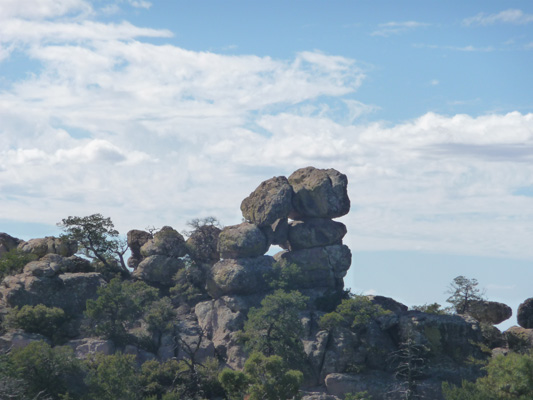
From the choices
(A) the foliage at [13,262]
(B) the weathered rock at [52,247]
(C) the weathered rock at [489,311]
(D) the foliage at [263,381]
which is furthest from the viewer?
(B) the weathered rock at [52,247]

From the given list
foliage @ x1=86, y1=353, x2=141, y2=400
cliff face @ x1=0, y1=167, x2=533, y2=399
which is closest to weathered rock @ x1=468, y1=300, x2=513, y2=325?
cliff face @ x1=0, y1=167, x2=533, y2=399

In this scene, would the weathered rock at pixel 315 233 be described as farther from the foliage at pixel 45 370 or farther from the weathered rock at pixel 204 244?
the foliage at pixel 45 370

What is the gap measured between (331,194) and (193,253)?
62.3 ft

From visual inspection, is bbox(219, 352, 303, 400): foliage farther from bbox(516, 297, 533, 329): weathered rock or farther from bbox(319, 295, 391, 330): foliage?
bbox(516, 297, 533, 329): weathered rock

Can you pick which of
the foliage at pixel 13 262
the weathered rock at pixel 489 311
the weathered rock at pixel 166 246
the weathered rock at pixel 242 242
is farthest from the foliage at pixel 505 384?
the foliage at pixel 13 262

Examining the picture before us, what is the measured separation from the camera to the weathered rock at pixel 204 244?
95.9 meters

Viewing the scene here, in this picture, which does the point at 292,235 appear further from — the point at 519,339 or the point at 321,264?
the point at 519,339

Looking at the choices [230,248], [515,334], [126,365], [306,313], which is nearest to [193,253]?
[230,248]

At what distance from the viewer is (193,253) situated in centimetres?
9550

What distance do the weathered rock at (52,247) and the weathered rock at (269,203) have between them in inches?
882

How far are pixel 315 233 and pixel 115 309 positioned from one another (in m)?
26.5

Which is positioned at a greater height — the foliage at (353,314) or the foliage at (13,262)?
the foliage at (13,262)

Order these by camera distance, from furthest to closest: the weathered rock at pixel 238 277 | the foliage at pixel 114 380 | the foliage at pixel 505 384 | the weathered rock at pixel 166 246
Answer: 1. the weathered rock at pixel 166 246
2. the weathered rock at pixel 238 277
3. the foliage at pixel 114 380
4. the foliage at pixel 505 384

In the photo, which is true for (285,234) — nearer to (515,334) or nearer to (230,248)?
(230,248)
